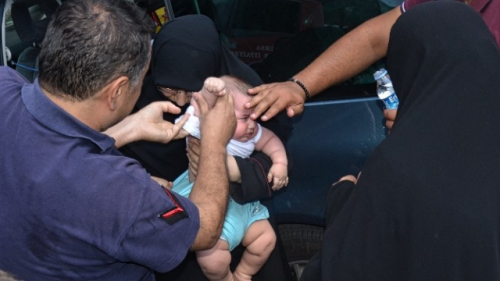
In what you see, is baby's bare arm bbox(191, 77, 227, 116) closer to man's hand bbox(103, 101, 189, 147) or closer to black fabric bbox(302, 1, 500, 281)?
man's hand bbox(103, 101, 189, 147)

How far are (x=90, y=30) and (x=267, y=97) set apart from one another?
946 mm

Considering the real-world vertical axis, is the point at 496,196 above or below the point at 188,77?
above

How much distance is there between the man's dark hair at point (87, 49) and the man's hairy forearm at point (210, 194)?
0.42m

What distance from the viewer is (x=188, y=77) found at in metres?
2.55

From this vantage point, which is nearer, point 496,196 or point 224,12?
point 496,196

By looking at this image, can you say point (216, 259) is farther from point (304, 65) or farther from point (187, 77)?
point (304, 65)

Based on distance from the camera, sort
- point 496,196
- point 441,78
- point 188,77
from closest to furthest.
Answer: point 496,196 → point 441,78 → point 188,77

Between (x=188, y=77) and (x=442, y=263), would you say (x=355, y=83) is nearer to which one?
(x=188, y=77)

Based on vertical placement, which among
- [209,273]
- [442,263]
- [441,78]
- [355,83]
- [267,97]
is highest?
[441,78]

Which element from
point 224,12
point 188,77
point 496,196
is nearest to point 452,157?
point 496,196

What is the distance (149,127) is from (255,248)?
2.43 feet

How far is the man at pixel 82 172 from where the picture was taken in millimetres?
1831

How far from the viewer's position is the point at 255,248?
2814 mm

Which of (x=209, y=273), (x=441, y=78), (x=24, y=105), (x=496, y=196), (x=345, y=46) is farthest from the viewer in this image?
(x=345, y=46)
